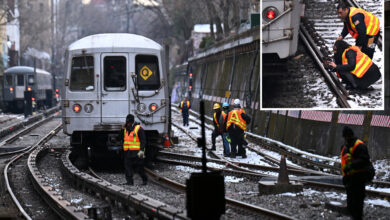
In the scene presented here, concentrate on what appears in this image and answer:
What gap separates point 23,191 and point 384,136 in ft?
29.0

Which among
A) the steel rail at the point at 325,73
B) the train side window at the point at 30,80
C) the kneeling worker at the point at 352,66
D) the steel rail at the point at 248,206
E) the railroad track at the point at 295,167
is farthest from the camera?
the train side window at the point at 30,80

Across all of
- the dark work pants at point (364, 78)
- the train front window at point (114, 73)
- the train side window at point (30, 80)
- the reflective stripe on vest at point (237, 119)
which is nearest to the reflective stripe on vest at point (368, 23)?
the dark work pants at point (364, 78)

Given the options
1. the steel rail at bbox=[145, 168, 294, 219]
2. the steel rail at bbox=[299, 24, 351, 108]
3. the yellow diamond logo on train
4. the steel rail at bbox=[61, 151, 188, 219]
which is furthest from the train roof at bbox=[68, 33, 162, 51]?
the steel rail at bbox=[145, 168, 294, 219]

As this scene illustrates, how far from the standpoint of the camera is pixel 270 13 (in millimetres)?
15922

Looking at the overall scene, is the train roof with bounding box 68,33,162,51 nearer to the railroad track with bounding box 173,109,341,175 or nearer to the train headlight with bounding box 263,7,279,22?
the train headlight with bounding box 263,7,279,22

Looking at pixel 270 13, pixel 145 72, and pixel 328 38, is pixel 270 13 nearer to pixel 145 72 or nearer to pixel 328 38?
pixel 328 38

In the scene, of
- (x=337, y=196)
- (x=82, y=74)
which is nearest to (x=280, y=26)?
(x=82, y=74)

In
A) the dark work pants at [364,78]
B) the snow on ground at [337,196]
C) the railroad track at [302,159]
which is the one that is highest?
the dark work pants at [364,78]

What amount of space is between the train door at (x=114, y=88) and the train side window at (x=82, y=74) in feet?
0.96

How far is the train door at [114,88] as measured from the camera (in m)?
16.3

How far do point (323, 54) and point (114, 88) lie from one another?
16.5ft

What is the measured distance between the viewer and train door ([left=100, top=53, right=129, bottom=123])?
53.6 feet

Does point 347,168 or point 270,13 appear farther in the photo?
point 270,13

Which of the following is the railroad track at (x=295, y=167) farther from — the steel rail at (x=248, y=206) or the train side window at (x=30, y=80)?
the train side window at (x=30, y=80)
